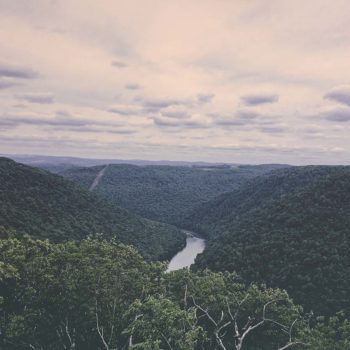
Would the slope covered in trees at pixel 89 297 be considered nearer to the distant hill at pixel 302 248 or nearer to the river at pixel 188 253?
the distant hill at pixel 302 248

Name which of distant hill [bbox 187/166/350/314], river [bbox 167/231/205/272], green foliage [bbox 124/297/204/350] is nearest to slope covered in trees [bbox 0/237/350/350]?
green foliage [bbox 124/297/204/350]

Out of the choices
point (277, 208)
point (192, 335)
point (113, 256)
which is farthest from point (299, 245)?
point (192, 335)

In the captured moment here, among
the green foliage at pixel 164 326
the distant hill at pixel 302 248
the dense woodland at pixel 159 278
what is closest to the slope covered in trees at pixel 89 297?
the dense woodland at pixel 159 278

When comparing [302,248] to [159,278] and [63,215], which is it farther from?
[63,215]

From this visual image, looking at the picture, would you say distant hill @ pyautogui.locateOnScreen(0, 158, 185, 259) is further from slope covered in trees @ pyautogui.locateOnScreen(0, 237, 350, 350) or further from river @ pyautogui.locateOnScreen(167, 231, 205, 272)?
slope covered in trees @ pyautogui.locateOnScreen(0, 237, 350, 350)

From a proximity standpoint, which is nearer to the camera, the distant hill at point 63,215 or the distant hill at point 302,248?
the distant hill at point 302,248

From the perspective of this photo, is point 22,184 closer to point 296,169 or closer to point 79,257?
point 79,257

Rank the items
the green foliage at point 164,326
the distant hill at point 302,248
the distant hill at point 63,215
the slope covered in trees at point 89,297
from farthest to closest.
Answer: the distant hill at point 63,215
the distant hill at point 302,248
the slope covered in trees at point 89,297
the green foliage at point 164,326
